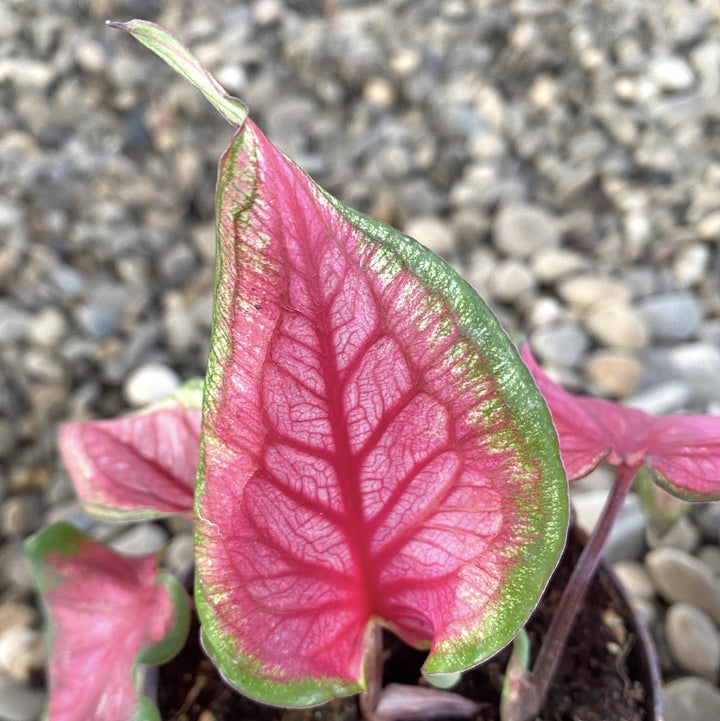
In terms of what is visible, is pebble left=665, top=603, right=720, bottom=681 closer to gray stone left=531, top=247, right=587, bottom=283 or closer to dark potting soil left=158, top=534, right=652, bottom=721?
dark potting soil left=158, top=534, right=652, bottom=721

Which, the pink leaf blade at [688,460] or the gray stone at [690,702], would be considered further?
the gray stone at [690,702]

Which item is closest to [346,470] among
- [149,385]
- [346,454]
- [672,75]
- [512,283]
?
[346,454]

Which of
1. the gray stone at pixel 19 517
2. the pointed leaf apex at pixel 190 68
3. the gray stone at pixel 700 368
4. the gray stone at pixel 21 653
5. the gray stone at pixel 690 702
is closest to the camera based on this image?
the pointed leaf apex at pixel 190 68

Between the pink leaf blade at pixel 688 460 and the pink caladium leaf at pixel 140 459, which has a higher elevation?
the pink leaf blade at pixel 688 460

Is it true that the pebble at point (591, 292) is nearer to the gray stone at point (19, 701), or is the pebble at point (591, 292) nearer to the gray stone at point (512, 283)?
the gray stone at point (512, 283)

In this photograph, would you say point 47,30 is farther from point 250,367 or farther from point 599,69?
point 250,367

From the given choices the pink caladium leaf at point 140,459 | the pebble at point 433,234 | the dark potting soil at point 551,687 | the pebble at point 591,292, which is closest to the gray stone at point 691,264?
the pebble at point 591,292

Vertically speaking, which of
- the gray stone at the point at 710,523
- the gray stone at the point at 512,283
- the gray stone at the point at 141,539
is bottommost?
the gray stone at the point at 141,539

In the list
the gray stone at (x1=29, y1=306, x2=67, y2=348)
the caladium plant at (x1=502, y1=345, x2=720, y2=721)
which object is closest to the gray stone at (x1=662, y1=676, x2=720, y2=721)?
the caladium plant at (x1=502, y1=345, x2=720, y2=721)
